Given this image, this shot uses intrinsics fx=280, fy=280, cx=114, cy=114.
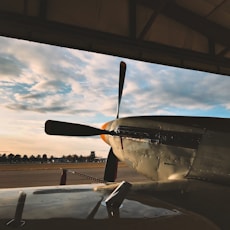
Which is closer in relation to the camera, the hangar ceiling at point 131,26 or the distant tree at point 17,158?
the hangar ceiling at point 131,26

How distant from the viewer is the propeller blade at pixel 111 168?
502cm

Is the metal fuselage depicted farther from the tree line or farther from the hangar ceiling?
the tree line

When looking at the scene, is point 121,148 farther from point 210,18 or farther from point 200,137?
point 210,18

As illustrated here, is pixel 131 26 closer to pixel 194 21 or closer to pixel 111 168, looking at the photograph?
pixel 194 21

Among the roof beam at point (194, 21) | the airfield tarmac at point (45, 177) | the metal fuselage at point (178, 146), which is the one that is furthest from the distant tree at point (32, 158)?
the metal fuselage at point (178, 146)

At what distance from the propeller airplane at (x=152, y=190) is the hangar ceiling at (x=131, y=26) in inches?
143

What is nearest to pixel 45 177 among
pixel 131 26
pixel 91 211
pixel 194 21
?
pixel 131 26

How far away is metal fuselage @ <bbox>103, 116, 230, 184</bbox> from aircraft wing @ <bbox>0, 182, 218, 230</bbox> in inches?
29.1

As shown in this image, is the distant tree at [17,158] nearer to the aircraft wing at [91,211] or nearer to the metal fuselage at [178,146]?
the metal fuselage at [178,146]

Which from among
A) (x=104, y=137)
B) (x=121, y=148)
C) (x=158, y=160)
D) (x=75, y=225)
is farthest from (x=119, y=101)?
(x=75, y=225)

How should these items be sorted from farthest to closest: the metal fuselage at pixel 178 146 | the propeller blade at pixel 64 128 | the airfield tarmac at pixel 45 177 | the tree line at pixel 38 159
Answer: the tree line at pixel 38 159 → the airfield tarmac at pixel 45 177 → the propeller blade at pixel 64 128 → the metal fuselage at pixel 178 146

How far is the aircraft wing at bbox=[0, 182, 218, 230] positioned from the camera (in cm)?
A: 185

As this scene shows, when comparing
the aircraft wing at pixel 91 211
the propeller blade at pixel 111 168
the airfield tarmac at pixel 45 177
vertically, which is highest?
the propeller blade at pixel 111 168

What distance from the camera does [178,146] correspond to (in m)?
3.20
